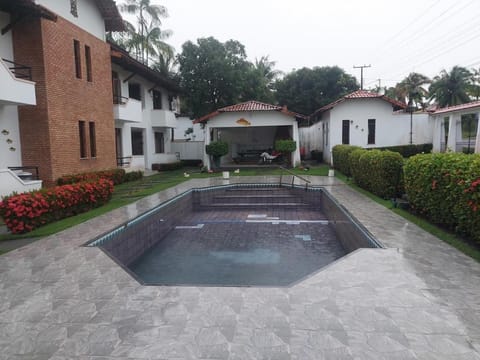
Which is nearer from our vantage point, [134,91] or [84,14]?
[84,14]

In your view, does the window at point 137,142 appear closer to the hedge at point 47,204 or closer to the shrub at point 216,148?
the shrub at point 216,148

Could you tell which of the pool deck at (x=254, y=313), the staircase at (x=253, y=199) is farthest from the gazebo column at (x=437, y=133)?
the pool deck at (x=254, y=313)

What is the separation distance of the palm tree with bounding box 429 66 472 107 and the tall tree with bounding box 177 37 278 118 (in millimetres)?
23427

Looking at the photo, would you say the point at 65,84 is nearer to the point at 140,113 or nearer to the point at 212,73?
the point at 140,113

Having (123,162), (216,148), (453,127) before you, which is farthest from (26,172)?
(453,127)

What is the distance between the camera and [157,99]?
2395 centimetres

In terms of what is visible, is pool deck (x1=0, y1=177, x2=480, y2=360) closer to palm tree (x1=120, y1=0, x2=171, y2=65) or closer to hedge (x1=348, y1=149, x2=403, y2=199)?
hedge (x1=348, y1=149, x2=403, y2=199)

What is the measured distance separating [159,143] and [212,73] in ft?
22.3

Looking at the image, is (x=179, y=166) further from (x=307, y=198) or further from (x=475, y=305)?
(x=475, y=305)

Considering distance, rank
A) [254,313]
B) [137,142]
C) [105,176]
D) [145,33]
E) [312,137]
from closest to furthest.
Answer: [254,313] → [105,176] → [137,142] → [312,137] → [145,33]

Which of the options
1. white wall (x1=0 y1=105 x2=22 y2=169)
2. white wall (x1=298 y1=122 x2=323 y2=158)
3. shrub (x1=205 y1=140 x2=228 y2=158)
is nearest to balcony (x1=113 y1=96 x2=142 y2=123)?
shrub (x1=205 y1=140 x2=228 y2=158)

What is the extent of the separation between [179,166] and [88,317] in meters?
20.3

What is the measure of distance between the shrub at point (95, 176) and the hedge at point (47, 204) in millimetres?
1952

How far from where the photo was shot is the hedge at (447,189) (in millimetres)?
5551
